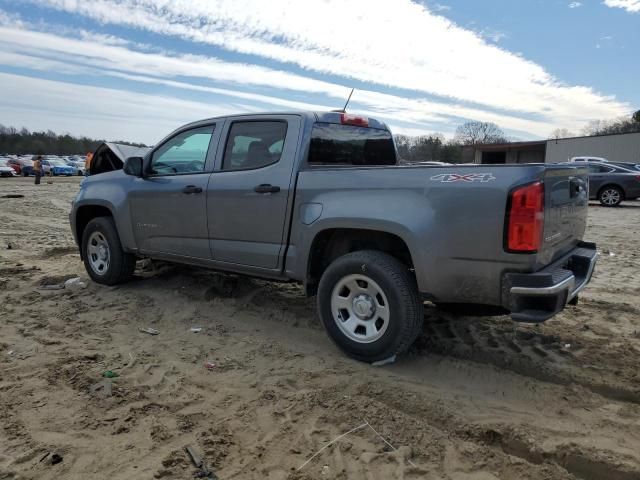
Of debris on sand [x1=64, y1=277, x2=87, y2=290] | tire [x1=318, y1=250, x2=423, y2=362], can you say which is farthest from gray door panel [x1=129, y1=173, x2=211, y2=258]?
tire [x1=318, y1=250, x2=423, y2=362]

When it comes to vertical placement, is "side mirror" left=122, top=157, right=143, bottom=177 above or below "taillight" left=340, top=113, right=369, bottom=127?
below

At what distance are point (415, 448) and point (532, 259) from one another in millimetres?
1359

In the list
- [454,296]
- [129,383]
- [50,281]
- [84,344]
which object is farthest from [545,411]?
[50,281]

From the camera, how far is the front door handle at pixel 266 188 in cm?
431

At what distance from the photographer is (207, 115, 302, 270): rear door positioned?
4.34 metres

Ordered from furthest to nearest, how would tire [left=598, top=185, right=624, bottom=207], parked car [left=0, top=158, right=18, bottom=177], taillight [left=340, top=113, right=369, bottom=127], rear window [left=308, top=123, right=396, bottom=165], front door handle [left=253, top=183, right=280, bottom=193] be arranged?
parked car [left=0, top=158, right=18, bottom=177] → tire [left=598, top=185, right=624, bottom=207] → taillight [left=340, top=113, right=369, bottom=127] → rear window [left=308, top=123, right=396, bottom=165] → front door handle [left=253, top=183, right=280, bottom=193]

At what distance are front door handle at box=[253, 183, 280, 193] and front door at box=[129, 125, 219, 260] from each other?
2.36 feet

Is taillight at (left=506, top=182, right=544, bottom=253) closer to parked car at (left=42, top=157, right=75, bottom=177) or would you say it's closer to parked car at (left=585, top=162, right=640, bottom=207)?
parked car at (left=585, top=162, right=640, bottom=207)

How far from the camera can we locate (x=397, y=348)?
370 centimetres

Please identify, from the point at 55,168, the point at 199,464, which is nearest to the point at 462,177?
the point at 199,464

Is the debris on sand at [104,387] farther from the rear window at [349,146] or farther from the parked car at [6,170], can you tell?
the parked car at [6,170]

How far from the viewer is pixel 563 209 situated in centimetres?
360

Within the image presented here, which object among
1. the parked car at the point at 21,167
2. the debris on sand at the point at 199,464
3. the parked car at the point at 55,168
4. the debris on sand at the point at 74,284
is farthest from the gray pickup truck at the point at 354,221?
the parked car at the point at 55,168

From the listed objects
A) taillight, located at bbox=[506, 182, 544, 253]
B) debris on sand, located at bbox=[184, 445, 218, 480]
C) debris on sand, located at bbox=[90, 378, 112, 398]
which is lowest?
debris on sand, located at bbox=[184, 445, 218, 480]
